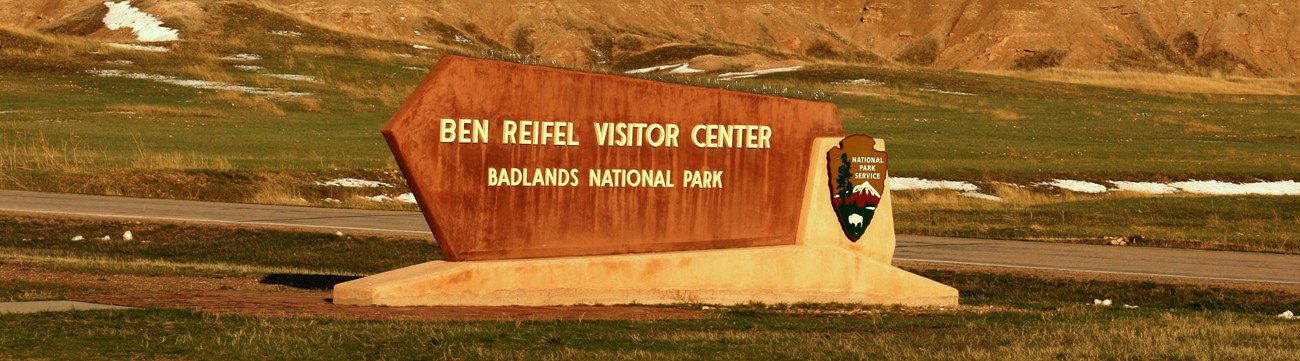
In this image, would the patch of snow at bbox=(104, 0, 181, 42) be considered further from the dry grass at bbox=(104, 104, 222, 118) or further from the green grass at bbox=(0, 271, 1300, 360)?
the green grass at bbox=(0, 271, 1300, 360)

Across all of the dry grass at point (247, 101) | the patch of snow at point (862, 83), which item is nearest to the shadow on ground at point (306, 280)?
the dry grass at point (247, 101)

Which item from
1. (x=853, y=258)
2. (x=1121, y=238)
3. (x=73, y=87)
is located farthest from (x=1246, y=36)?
(x=853, y=258)

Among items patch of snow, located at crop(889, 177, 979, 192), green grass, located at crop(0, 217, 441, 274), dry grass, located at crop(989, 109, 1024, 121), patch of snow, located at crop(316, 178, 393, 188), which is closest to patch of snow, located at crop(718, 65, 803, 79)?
dry grass, located at crop(989, 109, 1024, 121)

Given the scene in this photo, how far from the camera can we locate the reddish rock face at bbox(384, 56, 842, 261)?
16.4m

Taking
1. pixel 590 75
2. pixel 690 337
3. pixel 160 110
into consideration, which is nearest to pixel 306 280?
pixel 590 75

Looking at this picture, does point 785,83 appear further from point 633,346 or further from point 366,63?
point 633,346

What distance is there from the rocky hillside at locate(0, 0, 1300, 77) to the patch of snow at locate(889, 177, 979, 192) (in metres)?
76.9

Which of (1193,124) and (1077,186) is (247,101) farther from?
(1193,124)

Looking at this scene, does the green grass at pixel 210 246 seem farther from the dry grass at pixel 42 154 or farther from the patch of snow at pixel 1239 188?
the patch of snow at pixel 1239 188

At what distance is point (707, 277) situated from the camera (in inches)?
721

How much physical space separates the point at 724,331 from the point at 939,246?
12.8 m

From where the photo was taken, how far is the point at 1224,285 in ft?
72.2

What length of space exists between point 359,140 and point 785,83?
31.5 metres

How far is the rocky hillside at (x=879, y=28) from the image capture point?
12788 cm
